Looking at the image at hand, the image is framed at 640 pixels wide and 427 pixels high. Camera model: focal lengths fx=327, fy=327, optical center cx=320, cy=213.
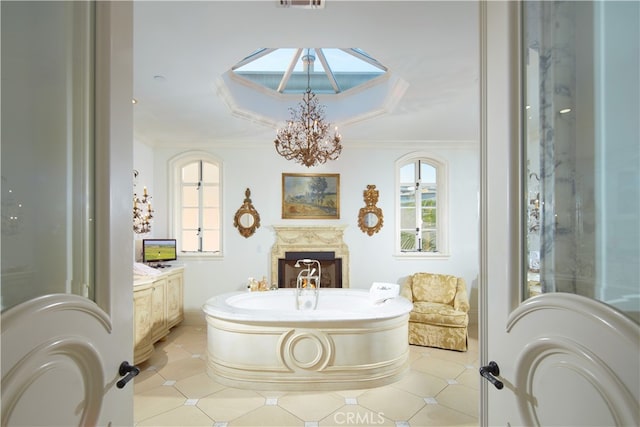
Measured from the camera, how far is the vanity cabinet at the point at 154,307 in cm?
337

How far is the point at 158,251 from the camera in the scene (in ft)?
15.1

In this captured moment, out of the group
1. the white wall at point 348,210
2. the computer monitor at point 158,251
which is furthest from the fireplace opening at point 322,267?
the computer monitor at point 158,251

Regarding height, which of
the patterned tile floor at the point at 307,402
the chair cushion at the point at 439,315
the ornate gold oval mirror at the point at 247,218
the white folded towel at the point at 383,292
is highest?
the ornate gold oval mirror at the point at 247,218

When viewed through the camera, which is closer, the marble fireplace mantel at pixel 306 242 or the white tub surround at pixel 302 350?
the white tub surround at pixel 302 350

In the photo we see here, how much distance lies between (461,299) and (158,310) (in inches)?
150

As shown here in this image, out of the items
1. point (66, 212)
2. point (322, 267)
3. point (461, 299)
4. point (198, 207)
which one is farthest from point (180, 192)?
point (66, 212)

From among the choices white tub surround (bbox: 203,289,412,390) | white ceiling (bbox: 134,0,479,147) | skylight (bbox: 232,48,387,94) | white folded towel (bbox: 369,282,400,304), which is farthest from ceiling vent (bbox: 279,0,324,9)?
white folded towel (bbox: 369,282,400,304)

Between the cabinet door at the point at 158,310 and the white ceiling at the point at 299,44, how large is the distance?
6.74 ft

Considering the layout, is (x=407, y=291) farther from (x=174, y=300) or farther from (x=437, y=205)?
(x=174, y=300)

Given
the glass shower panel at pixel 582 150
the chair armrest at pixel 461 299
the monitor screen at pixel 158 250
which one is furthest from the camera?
the monitor screen at pixel 158 250

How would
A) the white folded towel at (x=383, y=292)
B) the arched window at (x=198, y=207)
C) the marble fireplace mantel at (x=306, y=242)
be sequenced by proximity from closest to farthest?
the white folded towel at (x=383, y=292)
the marble fireplace mantel at (x=306, y=242)
the arched window at (x=198, y=207)

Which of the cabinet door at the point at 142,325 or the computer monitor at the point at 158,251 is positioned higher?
the computer monitor at the point at 158,251

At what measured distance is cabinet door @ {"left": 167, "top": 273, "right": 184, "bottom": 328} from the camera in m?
4.36

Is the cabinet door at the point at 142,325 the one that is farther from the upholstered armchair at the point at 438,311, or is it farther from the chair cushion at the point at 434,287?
the chair cushion at the point at 434,287
